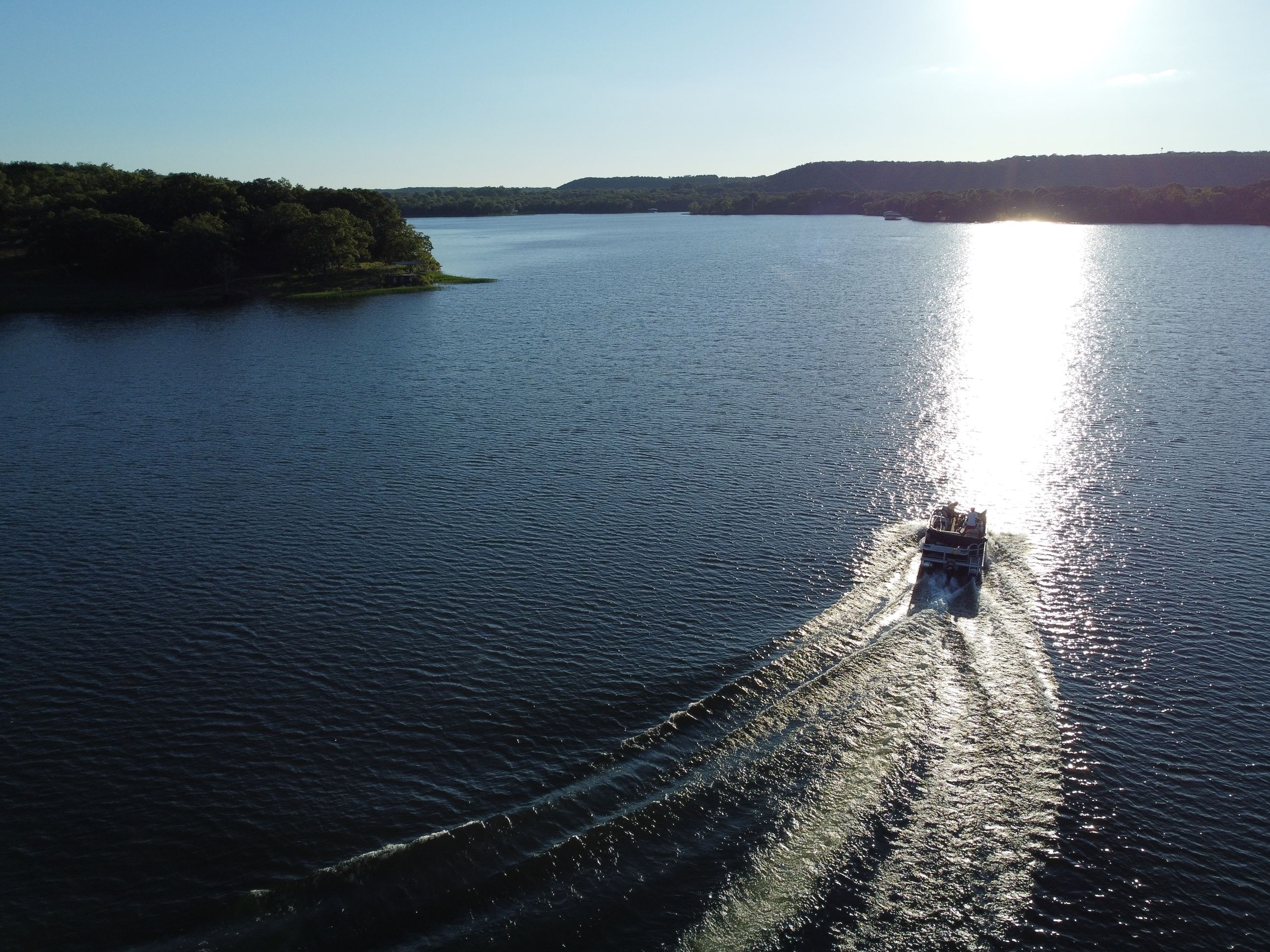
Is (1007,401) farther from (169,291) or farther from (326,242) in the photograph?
(169,291)

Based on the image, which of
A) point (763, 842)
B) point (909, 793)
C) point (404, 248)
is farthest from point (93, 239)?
point (909, 793)

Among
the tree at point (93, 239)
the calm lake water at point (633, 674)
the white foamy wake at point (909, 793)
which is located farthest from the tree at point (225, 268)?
the white foamy wake at point (909, 793)

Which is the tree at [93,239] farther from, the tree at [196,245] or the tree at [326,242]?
the tree at [326,242]

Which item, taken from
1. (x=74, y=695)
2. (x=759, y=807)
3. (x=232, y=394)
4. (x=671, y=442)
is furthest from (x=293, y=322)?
(x=759, y=807)

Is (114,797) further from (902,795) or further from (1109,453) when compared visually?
(1109,453)

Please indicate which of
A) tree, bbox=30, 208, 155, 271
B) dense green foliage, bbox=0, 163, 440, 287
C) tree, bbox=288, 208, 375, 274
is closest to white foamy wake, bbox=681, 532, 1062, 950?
tree, bbox=288, 208, 375, 274

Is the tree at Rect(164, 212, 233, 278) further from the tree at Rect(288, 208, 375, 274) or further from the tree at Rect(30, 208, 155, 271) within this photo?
the tree at Rect(288, 208, 375, 274)
